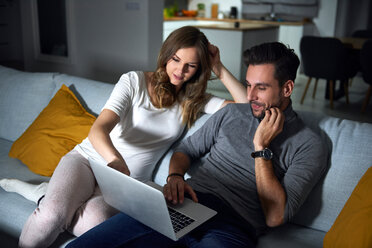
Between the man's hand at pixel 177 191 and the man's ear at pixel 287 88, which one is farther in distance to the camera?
the man's ear at pixel 287 88

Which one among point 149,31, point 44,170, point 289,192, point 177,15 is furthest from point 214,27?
point 289,192

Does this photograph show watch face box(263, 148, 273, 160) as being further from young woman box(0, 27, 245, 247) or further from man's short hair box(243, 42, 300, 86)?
young woman box(0, 27, 245, 247)

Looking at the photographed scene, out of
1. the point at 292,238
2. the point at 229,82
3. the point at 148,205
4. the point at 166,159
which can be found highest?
the point at 229,82

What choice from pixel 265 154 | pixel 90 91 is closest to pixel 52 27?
A: pixel 90 91

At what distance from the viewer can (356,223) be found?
1.12 m

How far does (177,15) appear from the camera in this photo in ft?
23.8

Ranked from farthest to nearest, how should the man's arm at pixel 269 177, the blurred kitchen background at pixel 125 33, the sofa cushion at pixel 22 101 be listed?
1. the blurred kitchen background at pixel 125 33
2. the sofa cushion at pixel 22 101
3. the man's arm at pixel 269 177

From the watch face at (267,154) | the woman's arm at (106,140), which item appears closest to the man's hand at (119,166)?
the woman's arm at (106,140)

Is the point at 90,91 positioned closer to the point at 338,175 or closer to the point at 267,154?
the point at 267,154

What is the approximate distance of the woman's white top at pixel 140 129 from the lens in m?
1.69

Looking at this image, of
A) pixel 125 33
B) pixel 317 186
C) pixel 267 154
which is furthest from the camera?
pixel 125 33

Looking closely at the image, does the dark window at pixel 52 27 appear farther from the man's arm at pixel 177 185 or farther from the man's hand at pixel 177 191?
the man's hand at pixel 177 191

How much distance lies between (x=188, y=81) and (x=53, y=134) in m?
0.76

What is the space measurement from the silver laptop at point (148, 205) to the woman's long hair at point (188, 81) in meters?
0.52
